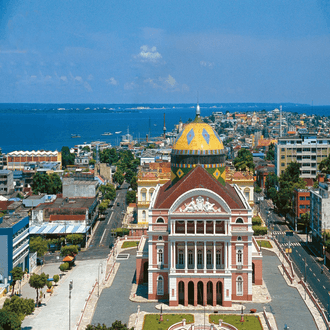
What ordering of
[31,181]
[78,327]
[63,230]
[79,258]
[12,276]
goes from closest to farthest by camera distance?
1. [78,327]
2. [12,276]
3. [79,258]
4. [63,230]
5. [31,181]

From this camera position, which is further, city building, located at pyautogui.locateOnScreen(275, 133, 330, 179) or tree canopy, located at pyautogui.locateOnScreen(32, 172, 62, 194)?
city building, located at pyautogui.locateOnScreen(275, 133, 330, 179)

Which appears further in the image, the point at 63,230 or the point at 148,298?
the point at 63,230

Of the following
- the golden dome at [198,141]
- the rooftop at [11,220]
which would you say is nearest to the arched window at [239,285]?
the golden dome at [198,141]

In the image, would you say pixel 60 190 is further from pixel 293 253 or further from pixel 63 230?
pixel 293 253

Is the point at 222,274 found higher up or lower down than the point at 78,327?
higher up

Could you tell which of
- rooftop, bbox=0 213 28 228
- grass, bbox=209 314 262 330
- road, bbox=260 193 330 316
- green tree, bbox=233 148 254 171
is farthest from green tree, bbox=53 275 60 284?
green tree, bbox=233 148 254 171

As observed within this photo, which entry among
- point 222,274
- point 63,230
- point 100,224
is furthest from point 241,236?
point 100,224

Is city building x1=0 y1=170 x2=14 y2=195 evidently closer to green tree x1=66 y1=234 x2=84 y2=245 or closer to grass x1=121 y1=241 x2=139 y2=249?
green tree x1=66 y1=234 x2=84 y2=245
